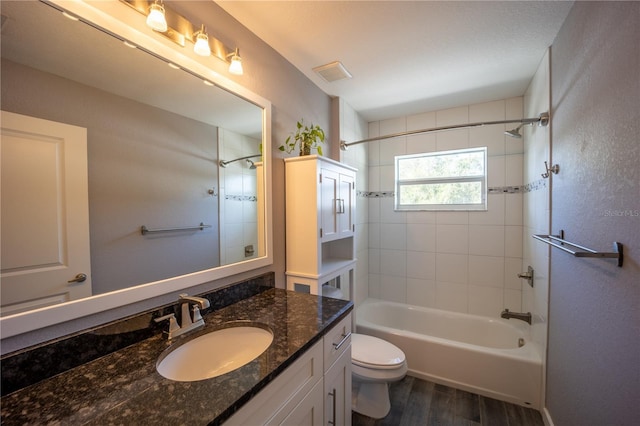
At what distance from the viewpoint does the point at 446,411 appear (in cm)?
179

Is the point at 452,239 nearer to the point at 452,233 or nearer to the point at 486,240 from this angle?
the point at 452,233

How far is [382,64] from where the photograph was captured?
6.11 feet

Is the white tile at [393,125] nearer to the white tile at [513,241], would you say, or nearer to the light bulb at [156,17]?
the white tile at [513,241]

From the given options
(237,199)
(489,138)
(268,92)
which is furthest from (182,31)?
(489,138)

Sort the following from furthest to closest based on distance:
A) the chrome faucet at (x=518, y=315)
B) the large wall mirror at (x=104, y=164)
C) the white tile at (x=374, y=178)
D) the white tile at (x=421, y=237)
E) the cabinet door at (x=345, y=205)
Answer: the white tile at (x=374, y=178)
the white tile at (x=421, y=237)
the chrome faucet at (x=518, y=315)
the cabinet door at (x=345, y=205)
the large wall mirror at (x=104, y=164)

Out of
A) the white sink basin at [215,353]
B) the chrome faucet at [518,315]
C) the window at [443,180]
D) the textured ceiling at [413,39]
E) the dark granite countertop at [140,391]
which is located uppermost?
the textured ceiling at [413,39]

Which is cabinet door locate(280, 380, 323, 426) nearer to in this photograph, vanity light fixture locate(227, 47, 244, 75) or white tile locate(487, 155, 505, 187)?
vanity light fixture locate(227, 47, 244, 75)

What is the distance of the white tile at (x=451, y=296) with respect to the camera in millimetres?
2600

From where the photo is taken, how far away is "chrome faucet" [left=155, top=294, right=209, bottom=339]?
1002 mm

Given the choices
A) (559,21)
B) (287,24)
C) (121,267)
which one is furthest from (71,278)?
(559,21)

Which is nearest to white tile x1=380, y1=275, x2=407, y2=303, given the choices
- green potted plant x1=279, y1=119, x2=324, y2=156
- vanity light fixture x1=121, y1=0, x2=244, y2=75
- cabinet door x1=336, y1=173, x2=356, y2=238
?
cabinet door x1=336, y1=173, x2=356, y2=238

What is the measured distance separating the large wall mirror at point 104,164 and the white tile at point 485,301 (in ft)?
7.75

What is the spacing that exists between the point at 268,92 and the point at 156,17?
28.1 inches

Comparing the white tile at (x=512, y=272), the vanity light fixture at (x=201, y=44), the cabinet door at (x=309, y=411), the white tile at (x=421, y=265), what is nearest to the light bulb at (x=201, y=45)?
the vanity light fixture at (x=201, y=44)
